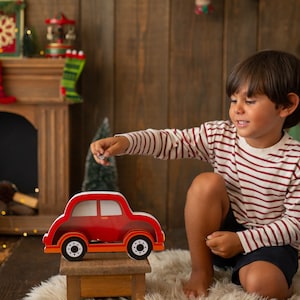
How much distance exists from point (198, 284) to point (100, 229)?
31 centimetres

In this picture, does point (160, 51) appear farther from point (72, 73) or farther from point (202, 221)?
point (202, 221)

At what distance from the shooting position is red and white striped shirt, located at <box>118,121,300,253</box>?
146 centimetres

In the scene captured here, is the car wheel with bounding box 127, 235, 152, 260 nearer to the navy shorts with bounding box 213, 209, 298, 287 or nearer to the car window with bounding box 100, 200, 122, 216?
the car window with bounding box 100, 200, 122, 216

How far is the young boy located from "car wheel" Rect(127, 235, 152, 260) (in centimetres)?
18

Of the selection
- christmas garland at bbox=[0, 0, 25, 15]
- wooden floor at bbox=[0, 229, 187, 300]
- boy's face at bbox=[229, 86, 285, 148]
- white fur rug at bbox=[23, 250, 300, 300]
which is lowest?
wooden floor at bbox=[0, 229, 187, 300]

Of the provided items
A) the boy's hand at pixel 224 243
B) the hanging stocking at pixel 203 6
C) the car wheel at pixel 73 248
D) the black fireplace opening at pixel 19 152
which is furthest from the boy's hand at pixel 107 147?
the black fireplace opening at pixel 19 152

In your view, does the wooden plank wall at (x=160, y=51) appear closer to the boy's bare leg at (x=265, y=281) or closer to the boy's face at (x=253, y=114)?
the boy's face at (x=253, y=114)

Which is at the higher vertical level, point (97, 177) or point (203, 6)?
point (203, 6)

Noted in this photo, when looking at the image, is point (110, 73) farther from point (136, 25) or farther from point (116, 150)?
point (116, 150)

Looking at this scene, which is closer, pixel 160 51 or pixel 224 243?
pixel 224 243

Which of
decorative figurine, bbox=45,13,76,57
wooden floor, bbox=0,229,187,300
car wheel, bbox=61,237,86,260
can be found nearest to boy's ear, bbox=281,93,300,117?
car wheel, bbox=61,237,86,260

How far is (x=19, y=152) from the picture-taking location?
8.21 ft

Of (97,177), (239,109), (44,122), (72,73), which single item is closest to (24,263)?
(97,177)

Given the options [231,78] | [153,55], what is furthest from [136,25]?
[231,78]
